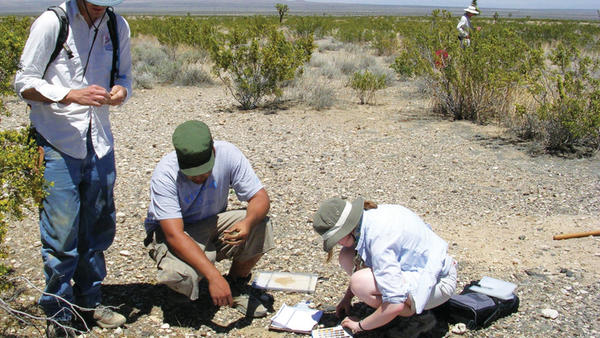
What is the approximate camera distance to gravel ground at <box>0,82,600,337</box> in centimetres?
332

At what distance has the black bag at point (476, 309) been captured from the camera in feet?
10.1

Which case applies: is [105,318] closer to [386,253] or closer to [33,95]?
[33,95]

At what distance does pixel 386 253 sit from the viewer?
263 centimetres

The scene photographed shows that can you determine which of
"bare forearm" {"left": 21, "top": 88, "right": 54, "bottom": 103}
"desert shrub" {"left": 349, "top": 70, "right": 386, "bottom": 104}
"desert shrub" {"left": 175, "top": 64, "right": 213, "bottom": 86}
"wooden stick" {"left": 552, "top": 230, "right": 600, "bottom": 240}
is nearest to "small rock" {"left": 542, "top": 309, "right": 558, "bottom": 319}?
"wooden stick" {"left": 552, "top": 230, "right": 600, "bottom": 240}

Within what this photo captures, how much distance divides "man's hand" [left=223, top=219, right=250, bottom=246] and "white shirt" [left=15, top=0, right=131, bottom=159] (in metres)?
0.79

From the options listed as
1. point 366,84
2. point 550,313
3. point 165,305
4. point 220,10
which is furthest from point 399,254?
point 220,10

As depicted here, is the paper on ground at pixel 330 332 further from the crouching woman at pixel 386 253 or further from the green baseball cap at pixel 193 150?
the green baseball cap at pixel 193 150

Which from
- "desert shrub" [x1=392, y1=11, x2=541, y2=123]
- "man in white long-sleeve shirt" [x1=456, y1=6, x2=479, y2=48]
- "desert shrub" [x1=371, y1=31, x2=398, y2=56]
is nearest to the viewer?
"desert shrub" [x1=392, y1=11, x2=541, y2=123]

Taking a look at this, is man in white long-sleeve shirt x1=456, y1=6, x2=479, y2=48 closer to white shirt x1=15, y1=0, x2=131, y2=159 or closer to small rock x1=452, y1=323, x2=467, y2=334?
small rock x1=452, y1=323, x2=467, y2=334

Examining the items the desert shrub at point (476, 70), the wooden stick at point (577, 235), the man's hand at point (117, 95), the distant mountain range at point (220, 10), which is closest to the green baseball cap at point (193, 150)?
the man's hand at point (117, 95)

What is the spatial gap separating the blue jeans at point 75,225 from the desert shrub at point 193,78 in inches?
343

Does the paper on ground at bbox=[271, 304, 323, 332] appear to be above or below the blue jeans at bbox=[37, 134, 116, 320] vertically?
below

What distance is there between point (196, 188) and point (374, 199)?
2589mm

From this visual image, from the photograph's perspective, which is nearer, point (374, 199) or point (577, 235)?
point (577, 235)
